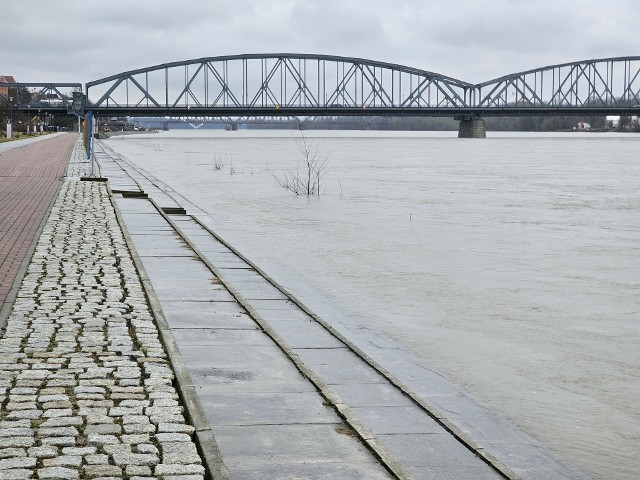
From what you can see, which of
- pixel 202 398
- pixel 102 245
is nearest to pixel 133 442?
pixel 202 398

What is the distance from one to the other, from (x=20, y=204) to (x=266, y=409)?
17.1 meters

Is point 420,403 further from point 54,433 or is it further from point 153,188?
point 153,188

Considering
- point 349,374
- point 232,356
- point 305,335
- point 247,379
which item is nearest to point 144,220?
point 305,335

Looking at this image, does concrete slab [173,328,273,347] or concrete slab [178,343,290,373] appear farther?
concrete slab [173,328,273,347]

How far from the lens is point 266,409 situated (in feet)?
21.7

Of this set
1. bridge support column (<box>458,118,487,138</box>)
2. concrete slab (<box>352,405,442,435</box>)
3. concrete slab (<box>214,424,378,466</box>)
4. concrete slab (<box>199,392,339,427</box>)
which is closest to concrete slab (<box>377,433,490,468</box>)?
concrete slab (<box>352,405,442,435</box>)

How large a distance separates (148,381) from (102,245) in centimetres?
821

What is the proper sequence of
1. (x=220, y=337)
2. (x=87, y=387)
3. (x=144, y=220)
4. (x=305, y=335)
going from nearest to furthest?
(x=87, y=387) → (x=220, y=337) → (x=305, y=335) → (x=144, y=220)

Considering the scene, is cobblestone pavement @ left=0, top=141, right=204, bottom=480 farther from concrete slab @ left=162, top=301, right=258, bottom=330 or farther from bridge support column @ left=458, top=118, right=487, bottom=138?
bridge support column @ left=458, top=118, right=487, bottom=138

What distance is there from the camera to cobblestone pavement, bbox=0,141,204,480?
5.46 metres

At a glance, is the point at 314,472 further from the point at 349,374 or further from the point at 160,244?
the point at 160,244

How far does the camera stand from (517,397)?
316 inches

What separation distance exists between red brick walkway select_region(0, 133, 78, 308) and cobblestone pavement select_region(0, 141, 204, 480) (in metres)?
0.92

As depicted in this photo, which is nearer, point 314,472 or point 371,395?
point 314,472
